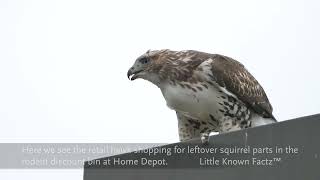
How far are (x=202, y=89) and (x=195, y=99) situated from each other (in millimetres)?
150

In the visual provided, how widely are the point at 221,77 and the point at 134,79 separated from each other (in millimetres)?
1022

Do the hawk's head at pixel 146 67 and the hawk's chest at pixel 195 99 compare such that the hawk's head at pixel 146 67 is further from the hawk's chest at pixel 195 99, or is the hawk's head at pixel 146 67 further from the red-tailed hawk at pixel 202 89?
the hawk's chest at pixel 195 99

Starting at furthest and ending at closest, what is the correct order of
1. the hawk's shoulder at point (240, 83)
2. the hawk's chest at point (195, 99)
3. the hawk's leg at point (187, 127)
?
the hawk's leg at point (187, 127), the hawk's shoulder at point (240, 83), the hawk's chest at point (195, 99)

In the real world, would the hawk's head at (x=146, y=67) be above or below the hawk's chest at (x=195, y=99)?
above

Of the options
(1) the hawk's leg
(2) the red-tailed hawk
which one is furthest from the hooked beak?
(1) the hawk's leg

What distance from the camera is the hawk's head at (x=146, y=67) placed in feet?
22.5

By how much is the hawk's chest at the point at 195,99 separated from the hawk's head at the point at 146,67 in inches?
10.4

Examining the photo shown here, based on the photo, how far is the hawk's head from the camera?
6.85 meters

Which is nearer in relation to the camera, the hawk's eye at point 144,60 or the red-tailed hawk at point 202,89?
the red-tailed hawk at point 202,89

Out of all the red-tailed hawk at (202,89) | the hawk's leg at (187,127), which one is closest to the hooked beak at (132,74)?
the red-tailed hawk at (202,89)

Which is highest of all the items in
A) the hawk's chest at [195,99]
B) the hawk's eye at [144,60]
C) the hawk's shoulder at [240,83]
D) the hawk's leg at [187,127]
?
the hawk's eye at [144,60]

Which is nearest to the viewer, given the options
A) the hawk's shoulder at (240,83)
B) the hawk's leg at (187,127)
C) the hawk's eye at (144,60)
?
the hawk's shoulder at (240,83)

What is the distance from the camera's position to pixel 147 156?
5.58 m

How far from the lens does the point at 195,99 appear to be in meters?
6.53
